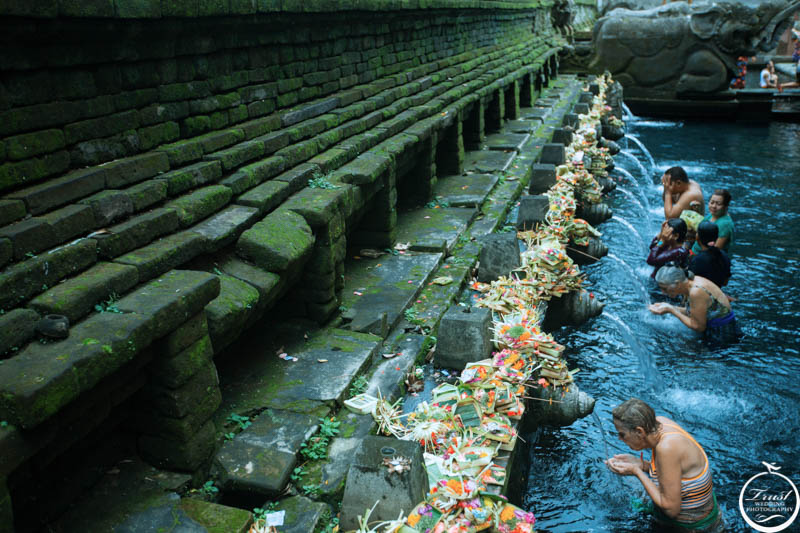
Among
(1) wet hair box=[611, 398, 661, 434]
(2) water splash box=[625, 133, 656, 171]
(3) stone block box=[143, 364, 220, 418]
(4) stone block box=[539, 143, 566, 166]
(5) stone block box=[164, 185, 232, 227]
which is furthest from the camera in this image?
(2) water splash box=[625, 133, 656, 171]

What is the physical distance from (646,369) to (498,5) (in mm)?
11561

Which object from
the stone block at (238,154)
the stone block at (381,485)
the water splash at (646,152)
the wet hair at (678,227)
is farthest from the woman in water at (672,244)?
the water splash at (646,152)

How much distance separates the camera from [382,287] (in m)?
6.48

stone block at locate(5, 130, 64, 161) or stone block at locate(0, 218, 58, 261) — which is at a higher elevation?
stone block at locate(5, 130, 64, 161)

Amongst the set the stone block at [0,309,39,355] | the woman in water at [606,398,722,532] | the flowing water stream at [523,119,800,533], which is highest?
the stone block at [0,309,39,355]

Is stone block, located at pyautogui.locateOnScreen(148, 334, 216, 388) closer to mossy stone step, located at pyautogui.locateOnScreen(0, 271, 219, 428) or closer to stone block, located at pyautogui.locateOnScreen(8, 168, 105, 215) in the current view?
mossy stone step, located at pyautogui.locateOnScreen(0, 271, 219, 428)

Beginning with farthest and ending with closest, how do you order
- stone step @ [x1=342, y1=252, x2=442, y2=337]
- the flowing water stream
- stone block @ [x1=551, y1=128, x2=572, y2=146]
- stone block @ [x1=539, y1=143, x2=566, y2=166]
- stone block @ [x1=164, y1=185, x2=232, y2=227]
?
1. stone block @ [x1=551, y1=128, x2=572, y2=146]
2. stone block @ [x1=539, y1=143, x2=566, y2=166]
3. stone step @ [x1=342, y1=252, x2=442, y2=337]
4. the flowing water stream
5. stone block @ [x1=164, y1=185, x2=232, y2=227]

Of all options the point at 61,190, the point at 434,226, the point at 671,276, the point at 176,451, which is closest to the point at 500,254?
the point at 434,226

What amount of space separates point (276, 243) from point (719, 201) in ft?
19.9

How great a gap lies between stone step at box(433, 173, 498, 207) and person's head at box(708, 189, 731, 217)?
313 cm

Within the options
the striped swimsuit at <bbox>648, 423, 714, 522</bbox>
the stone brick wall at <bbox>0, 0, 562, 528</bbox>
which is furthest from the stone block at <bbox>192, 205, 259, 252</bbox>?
the striped swimsuit at <bbox>648, 423, 714, 522</bbox>

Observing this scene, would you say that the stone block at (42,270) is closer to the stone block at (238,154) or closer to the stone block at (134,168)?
the stone block at (134,168)

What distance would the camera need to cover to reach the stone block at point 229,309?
3.99m

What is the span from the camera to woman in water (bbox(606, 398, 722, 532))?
14.0ft
